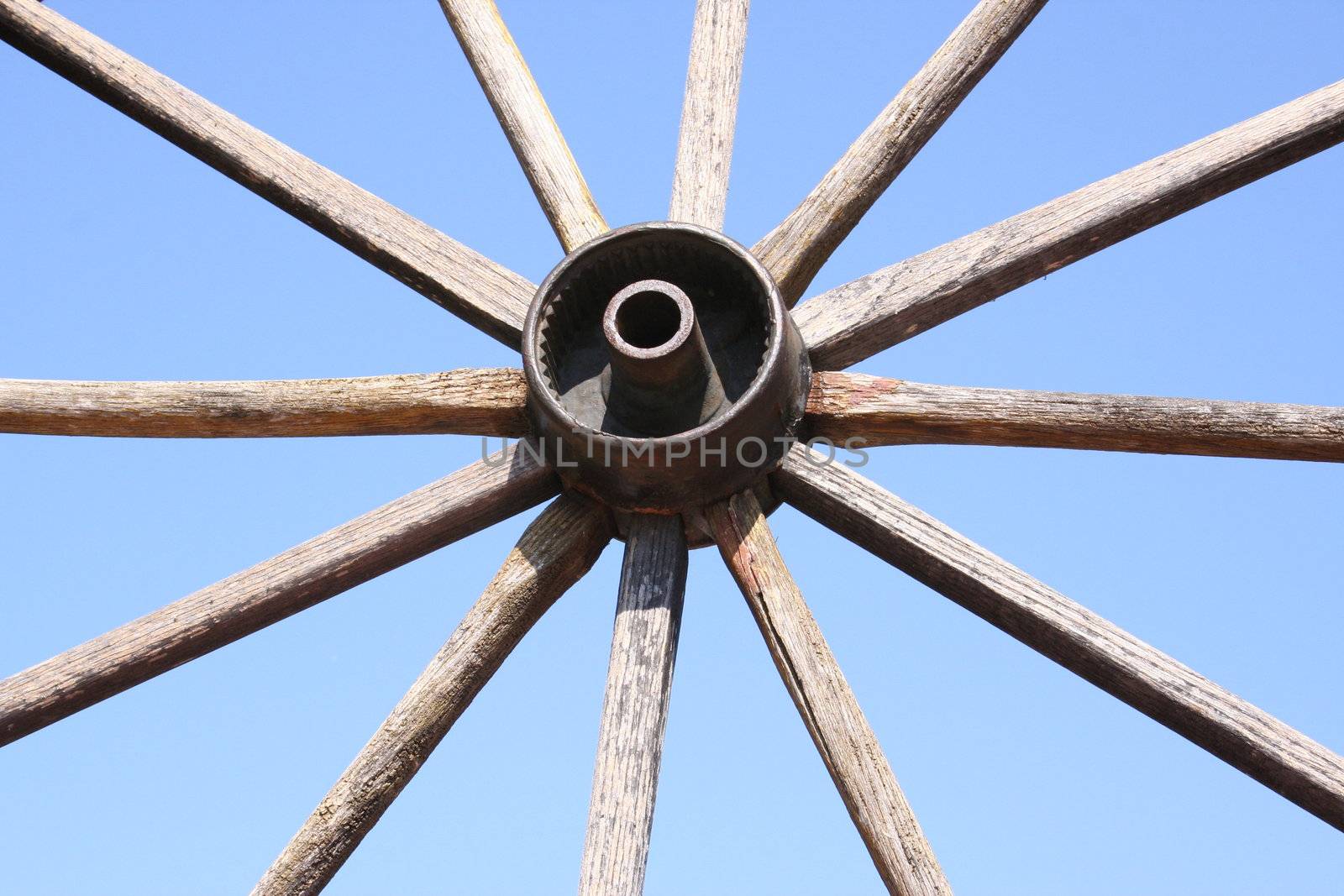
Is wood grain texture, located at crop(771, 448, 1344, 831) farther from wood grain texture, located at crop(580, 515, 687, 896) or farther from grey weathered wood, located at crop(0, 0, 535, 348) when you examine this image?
grey weathered wood, located at crop(0, 0, 535, 348)

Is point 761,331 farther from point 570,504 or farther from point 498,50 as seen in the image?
point 498,50

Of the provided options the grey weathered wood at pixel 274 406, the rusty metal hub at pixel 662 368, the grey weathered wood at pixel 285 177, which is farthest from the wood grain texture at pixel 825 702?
the grey weathered wood at pixel 285 177

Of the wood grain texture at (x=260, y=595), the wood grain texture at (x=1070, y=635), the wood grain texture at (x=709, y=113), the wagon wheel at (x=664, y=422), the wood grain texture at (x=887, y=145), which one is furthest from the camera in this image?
the wood grain texture at (x=709, y=113)

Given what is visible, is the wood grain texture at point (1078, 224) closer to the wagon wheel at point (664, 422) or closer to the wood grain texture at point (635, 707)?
the wagon wheel at point (664, 422)

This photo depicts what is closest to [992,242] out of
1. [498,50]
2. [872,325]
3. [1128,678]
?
[872,325]

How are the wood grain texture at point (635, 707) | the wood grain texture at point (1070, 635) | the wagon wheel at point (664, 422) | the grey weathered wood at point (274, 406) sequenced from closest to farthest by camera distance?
the wood grain texture at point (1070, 635), the wood grain texture at point (635, 707), the wagon wheel at point (664, 422), the grey weathered wood at point (274, 406)

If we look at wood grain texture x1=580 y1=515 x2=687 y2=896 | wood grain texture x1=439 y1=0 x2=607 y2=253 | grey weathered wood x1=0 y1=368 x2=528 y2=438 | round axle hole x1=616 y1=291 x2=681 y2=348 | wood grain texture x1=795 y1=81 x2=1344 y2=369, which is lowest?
wood grain texture x1=580 y1=515 x2=687 y2=896

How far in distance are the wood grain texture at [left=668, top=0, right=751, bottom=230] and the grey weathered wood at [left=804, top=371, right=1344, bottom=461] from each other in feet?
1.92

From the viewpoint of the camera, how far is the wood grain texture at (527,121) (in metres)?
3.98

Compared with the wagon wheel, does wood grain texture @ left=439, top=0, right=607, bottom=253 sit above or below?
above

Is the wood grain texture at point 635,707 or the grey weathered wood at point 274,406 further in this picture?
the grey weathered wood at point 274,406

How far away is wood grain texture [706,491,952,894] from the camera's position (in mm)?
3201

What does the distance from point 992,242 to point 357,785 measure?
76.3 inches

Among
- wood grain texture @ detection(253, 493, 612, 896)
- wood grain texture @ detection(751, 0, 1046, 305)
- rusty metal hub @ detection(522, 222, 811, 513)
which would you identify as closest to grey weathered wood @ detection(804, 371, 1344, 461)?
rusty metal hub @ detection(522, 222, 811, 513)
